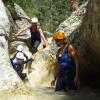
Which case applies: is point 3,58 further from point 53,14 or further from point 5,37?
point 53,14

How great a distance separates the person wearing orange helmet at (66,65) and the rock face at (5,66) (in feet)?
3.63

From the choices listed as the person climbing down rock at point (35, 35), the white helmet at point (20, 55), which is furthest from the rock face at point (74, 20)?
the white helmet at point (20, 55)

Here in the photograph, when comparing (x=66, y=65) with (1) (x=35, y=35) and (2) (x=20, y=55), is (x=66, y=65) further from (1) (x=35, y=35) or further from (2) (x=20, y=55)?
(1) (x=35, y=35)

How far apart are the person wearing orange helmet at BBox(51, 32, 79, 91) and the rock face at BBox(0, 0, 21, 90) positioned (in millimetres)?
1105

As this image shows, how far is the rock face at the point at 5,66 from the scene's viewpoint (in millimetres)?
9188

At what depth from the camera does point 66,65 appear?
8844 millimetres

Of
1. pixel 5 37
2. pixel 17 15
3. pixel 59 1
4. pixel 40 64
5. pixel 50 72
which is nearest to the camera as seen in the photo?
pixel 5 37

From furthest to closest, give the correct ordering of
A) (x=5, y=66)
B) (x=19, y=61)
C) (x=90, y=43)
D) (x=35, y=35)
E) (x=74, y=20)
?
(x=74, y=20)
(x=35, y=35)
(x=19, y=61)
(x=5, y=66)
(x=90, y=43)

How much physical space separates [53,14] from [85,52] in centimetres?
2068

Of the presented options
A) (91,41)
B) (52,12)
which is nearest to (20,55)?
(91,41)

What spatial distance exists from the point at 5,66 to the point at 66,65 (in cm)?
184

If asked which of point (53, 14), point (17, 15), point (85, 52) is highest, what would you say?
point (53, 14)

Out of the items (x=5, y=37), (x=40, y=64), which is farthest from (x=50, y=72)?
(x=5, y=37)

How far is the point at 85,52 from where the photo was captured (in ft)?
34.2
